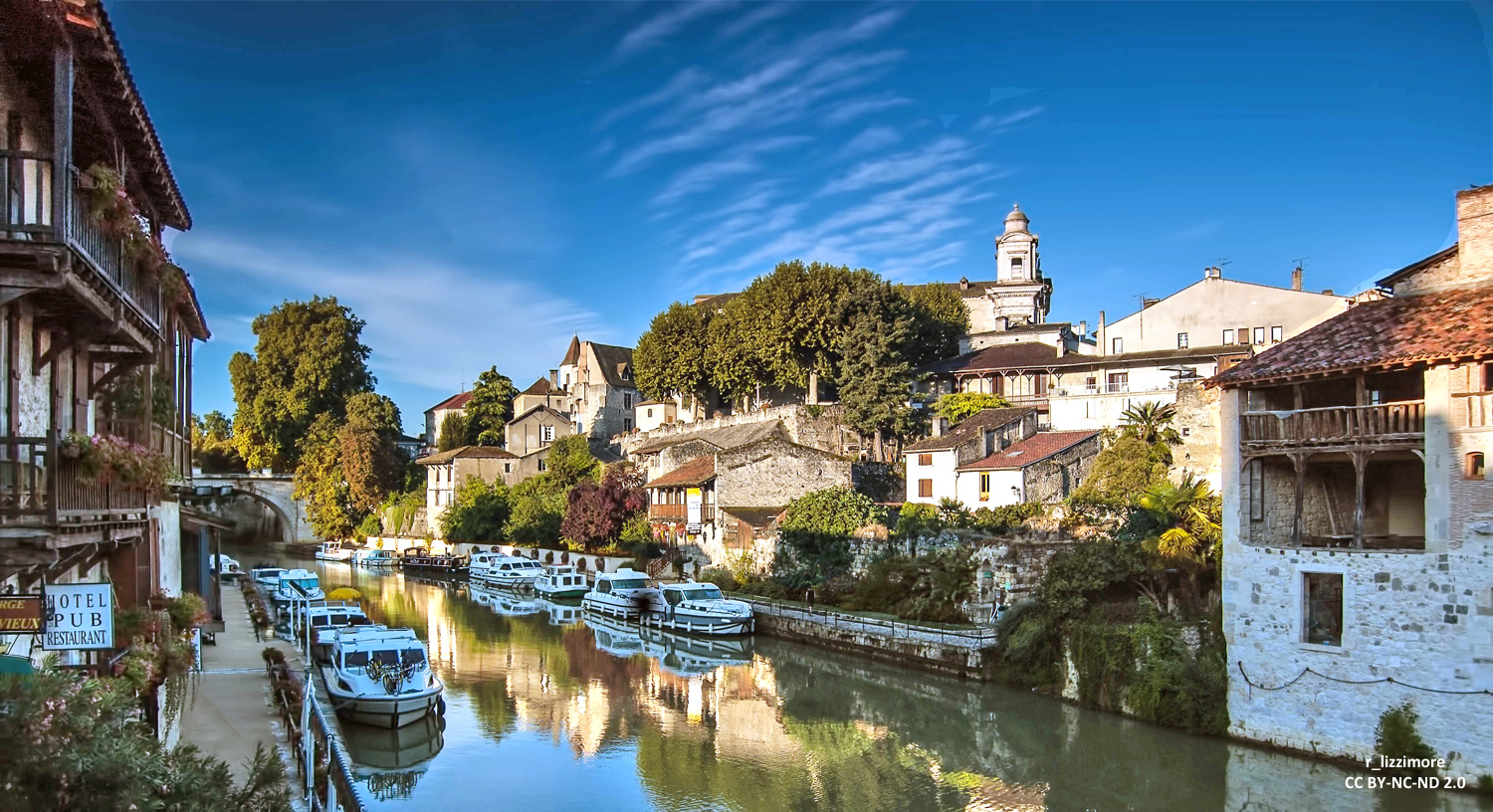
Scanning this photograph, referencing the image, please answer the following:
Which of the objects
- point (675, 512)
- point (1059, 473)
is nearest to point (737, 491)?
point (675, 512)

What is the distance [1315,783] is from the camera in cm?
1524

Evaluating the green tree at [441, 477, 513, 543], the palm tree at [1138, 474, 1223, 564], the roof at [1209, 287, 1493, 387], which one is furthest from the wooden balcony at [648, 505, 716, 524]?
the roof at [1209, 287, 1493, 387]

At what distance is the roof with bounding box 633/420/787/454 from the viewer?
4484 cm

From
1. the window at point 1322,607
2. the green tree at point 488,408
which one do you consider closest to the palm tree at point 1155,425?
the window at point 1322,607

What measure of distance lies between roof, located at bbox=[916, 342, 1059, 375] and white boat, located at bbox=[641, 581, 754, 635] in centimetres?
1952

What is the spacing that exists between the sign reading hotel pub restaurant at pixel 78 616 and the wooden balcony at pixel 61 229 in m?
2.71

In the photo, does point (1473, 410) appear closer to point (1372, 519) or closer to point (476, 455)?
point (1372, 519)

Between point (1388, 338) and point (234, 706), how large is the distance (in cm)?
2028

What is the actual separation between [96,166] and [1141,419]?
29207 millimetres

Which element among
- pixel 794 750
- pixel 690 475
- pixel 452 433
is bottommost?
pixel 794 750

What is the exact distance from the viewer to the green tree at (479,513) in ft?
183

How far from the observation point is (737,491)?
1533 inches

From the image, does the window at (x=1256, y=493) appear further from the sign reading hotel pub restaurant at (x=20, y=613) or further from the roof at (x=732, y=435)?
the roof at (x=732, y=435)

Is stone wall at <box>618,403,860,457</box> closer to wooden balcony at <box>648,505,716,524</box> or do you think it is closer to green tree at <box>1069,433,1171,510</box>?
wooden balcony at <box>648,505,716,524</box>
